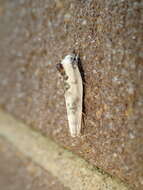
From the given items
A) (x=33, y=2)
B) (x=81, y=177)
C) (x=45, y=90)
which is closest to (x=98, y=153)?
(x=81, y=177)

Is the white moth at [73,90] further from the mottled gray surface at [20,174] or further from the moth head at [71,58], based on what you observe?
the mottled gray surface at [20,174]

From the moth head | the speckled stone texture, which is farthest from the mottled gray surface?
the moth head

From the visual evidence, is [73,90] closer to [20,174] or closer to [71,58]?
[71,58]

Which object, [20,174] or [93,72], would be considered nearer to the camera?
[93,72]

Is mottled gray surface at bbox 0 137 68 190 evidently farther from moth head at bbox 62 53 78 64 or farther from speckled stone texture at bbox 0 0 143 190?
moth head at bbox 62 53 78 64

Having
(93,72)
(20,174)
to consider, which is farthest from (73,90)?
(20,174)

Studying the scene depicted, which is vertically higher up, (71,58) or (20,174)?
(71,58)

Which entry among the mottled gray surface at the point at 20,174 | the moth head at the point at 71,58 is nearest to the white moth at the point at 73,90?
the moth head at the point at 71,58
